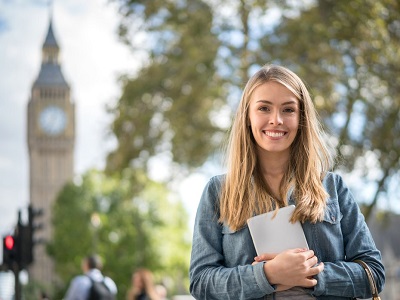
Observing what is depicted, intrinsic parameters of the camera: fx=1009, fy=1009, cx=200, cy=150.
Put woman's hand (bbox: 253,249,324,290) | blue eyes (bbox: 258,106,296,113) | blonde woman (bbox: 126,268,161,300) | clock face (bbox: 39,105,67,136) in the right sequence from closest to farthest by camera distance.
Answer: woman's hand (bbox: 253,249,324,290), blue eyes (bbox: 258,106,296,113), blonde woman (bbox: 126,268,161,300), clock face (bbox: 39,105,67,136)

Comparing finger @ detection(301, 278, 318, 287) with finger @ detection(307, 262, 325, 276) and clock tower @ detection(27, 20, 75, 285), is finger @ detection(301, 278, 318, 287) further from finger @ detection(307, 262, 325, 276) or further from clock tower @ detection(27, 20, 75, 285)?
clock tower @ detection(27, 20, 75, 285)

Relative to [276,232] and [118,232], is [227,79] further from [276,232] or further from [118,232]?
[118,232]

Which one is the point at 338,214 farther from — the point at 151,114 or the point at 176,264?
the point at 176,264

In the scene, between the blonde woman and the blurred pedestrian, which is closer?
the blurred pedestrian

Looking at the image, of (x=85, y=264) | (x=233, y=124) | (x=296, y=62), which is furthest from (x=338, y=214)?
(x=296, y=62)

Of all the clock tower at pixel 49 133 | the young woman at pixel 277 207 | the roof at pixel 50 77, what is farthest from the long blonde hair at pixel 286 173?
the roof at pixel 50 77

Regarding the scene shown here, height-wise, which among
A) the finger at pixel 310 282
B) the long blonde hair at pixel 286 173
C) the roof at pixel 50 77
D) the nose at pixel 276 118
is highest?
the roof at pixel 50 77

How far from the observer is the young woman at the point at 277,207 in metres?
3.02

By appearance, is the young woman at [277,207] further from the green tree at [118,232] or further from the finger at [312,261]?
the green tree at [118,232]

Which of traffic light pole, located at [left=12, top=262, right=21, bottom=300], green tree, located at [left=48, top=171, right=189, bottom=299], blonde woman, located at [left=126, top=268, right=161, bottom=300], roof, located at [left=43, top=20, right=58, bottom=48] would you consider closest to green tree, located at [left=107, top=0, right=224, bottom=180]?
traffic light pole, located at [left=12, top=262, right=21, bottom=300]

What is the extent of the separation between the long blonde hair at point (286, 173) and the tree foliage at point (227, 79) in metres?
15.3

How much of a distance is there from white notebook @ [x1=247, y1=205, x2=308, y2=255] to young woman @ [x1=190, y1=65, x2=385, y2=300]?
4 cm

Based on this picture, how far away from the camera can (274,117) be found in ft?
10.4

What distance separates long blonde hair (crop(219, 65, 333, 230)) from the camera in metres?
3.08
